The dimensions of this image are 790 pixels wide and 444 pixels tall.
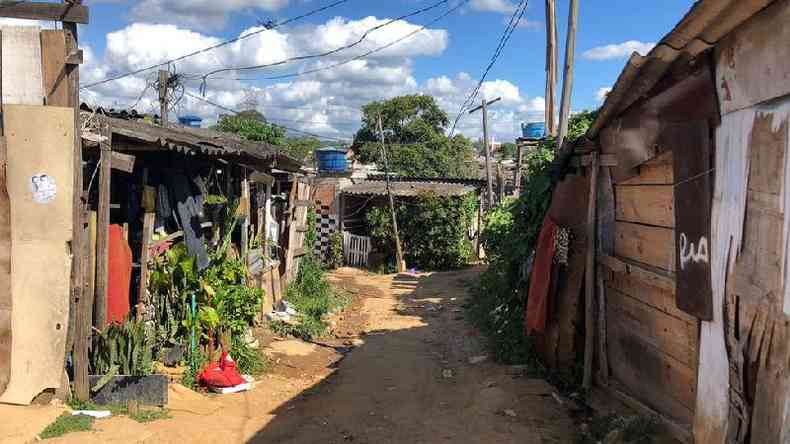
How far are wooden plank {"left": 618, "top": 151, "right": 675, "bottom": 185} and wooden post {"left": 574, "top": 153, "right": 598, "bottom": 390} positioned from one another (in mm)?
667

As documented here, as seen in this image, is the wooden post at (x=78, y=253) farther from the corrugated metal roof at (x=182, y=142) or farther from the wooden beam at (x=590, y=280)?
the wooden beam at (x=590, y=280)

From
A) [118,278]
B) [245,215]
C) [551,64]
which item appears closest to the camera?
[118,278]

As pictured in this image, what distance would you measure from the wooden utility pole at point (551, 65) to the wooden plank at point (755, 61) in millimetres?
7540

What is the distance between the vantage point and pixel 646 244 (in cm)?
490

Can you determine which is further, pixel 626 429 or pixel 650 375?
pixel 650 375

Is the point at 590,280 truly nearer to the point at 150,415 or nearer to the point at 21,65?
the point at 150,415

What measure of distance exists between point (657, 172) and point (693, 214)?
899mm

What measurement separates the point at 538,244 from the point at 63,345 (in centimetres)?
470

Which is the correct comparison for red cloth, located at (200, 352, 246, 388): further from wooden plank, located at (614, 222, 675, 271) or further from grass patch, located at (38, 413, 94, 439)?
wooden plank, located at (614, 222, 675, 271)

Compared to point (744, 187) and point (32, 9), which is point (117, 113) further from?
point (744, 187)

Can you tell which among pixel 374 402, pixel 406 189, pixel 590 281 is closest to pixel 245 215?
pixel 374 402

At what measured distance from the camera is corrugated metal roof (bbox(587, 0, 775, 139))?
2.94 m

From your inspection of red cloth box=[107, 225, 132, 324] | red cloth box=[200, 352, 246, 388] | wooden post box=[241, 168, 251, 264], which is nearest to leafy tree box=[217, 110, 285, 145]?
wooden post box=[241, 168, 251, 264]

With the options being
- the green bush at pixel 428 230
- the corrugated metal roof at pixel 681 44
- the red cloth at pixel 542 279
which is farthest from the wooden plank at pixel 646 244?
the green bush at pixel 428 230
